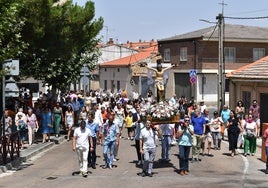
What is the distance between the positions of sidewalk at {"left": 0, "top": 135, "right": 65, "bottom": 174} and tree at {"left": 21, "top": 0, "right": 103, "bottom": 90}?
376 cm

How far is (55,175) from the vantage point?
15055 millimetres

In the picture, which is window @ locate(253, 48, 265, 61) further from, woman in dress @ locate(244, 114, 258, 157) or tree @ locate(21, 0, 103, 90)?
woman in dress @ locate(244, 114, 258, 157)

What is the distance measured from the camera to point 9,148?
17.1 meters

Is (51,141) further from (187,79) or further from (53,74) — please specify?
(187,79)

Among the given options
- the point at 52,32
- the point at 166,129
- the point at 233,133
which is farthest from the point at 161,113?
the point at 52,32

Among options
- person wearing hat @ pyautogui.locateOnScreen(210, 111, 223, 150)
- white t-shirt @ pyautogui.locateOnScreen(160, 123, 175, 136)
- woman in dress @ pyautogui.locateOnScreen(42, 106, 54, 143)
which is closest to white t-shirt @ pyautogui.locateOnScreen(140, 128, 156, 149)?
white t-shirt @ pyautogui.locateOnScreen(160, 123, 175, 136)

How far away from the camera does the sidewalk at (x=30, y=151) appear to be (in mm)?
16328

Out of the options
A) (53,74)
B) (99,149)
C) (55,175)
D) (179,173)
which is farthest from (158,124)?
(53,74)

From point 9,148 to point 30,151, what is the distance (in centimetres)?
252

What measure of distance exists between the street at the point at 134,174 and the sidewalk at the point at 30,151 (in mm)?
246

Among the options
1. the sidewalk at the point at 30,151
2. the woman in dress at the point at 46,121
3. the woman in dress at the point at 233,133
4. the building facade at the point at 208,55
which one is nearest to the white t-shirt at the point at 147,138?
the sidewalk at the point at 30,151

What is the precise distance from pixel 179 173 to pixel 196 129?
2.85 meters

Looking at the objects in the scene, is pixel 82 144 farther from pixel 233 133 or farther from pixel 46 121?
pixel 46 121

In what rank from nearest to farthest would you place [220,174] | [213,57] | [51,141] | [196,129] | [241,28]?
[220,174]
[196,129]
[51,141]
[213,57]
[241,28]
